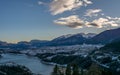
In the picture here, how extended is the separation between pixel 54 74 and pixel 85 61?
291 ft

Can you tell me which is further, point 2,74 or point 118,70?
point 118,70

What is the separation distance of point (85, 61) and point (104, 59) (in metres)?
11.4

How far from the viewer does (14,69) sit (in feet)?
441

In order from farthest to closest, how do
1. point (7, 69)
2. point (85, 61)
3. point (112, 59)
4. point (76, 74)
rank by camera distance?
point (85, 61)
point (112, 59)
point (7, 69)
point (76, 74)

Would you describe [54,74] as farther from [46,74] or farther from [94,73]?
[46,74]

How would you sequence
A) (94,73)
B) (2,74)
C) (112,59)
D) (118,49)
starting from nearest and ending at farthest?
(94,73) < (2,74) < (112,59) < (118,49)

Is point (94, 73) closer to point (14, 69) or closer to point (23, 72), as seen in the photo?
point (23, 72)

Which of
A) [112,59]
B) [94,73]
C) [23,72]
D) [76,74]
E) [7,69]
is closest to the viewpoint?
[94,73]

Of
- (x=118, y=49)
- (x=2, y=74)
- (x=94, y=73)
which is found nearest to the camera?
(x=94, y=73)

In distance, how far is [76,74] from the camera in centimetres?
7838

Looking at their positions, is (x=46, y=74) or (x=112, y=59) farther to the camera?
(x=112, y=59)

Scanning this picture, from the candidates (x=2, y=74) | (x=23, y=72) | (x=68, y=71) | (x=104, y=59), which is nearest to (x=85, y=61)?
(x=104, y=59)

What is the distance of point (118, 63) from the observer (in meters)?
142

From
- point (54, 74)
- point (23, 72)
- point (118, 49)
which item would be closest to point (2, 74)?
point (23, 72)
